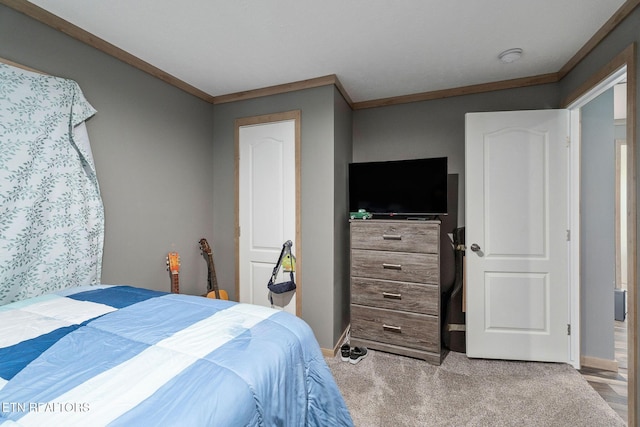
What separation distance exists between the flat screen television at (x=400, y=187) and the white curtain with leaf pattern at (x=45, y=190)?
213 cm

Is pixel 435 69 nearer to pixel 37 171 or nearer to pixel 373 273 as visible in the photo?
pixel 373 273

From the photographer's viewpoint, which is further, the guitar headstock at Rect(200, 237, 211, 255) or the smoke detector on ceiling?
the guitar headstock at Rect(200, 237, 211, 255)

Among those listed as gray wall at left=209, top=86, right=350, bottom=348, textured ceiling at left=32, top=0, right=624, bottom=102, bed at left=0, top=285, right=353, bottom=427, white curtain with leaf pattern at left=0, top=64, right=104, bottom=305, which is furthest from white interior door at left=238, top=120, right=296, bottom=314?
bed at left=0, top=285, right=353, bottom=427

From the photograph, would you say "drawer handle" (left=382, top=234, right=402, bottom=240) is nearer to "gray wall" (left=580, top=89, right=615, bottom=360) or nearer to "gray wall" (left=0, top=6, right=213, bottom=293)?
"gray wall" (left=580, top=89, right=615, bottom=360)

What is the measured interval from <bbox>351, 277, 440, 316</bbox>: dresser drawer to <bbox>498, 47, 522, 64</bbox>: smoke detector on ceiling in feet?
6.22

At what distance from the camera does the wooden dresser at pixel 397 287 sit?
240 cm

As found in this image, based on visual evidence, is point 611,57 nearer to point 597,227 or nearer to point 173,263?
point 597,227

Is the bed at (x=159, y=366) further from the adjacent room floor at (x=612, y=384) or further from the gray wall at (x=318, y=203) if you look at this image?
the adjacent room floor at (x=612, y=384)

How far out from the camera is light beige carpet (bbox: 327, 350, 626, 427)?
173cm

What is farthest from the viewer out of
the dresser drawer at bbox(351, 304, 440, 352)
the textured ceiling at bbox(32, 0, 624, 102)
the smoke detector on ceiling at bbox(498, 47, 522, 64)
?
the dresser drawer at bbox(351, 304, 440, 352)

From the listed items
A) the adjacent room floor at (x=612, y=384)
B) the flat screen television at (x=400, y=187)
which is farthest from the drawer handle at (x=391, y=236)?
the adjacent room floor at (x=612, y=384)

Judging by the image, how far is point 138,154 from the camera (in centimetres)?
229

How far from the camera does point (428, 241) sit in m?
2.42

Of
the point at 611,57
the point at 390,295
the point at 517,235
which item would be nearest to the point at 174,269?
the point at 390,295
